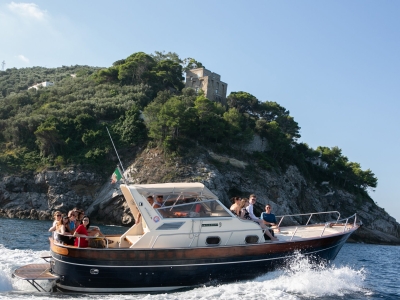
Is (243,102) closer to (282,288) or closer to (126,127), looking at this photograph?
(126,127)

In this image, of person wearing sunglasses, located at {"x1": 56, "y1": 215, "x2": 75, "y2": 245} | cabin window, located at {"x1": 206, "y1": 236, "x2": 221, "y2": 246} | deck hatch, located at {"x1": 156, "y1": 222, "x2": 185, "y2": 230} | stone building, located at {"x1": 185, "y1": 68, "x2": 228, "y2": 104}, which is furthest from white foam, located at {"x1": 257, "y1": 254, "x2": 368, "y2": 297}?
stone building, located at {"x1": 185, "y1": 68, "x2": 228, "y2": 104}

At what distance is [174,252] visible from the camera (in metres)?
11.6

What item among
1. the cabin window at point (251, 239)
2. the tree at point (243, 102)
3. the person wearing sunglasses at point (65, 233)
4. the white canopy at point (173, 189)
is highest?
the tree at point (243, 102)

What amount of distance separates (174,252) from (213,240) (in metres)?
1.36

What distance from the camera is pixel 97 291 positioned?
11453mm

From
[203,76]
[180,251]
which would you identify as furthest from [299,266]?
[203,76]

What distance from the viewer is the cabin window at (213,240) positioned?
12211mm

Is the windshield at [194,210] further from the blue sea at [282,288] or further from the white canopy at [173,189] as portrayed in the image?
the blue sea at [282,288]

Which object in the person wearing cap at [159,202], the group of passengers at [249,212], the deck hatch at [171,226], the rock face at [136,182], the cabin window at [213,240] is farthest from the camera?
the rock face at [136,182]

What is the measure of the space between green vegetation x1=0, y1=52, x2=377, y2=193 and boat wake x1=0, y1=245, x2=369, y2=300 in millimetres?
33020

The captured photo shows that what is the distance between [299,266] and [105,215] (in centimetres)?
3087

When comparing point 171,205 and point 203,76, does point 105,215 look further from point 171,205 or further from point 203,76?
point 203,76

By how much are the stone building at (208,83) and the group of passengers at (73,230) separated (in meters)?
55.4

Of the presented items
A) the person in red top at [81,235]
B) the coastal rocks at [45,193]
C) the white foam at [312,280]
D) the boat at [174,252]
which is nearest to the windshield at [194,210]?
the boat at [174,252]
